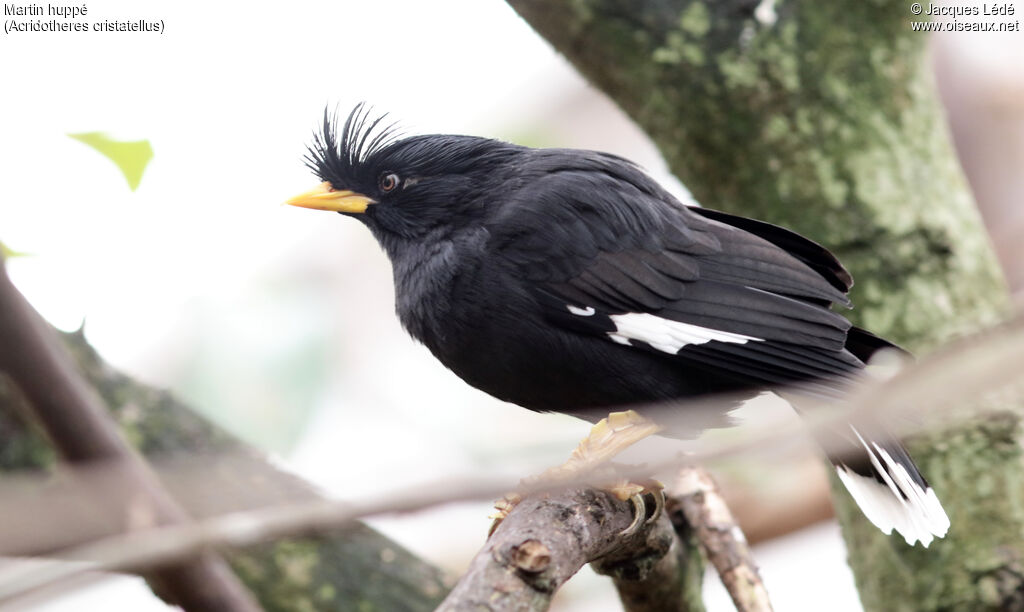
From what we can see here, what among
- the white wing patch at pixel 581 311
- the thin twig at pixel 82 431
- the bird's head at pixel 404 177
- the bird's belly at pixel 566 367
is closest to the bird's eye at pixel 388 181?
the bird's head at pixel 404 177

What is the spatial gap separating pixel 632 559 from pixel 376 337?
292 inches

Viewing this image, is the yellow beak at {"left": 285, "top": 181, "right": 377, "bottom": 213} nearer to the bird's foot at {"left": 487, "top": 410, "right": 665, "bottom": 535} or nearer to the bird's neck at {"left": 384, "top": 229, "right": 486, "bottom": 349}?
the bird's neck at {"left": 384, "top": 229, "right": 486, "bottom": 349}

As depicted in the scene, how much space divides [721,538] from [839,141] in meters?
1.48

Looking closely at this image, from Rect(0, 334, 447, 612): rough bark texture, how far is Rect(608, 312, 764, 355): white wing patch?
1.12 m

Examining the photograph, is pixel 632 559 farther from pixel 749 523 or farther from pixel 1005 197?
pixel 1005 197

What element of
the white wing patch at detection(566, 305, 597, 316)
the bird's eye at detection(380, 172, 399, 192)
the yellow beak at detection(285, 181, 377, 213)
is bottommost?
the white wing patch at detection(566, 305, 597, 316)

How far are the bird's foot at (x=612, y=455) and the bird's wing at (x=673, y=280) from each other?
0.99ft

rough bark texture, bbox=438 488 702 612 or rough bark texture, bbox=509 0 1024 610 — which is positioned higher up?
rough bark texture, bbox=509 0 1024 610

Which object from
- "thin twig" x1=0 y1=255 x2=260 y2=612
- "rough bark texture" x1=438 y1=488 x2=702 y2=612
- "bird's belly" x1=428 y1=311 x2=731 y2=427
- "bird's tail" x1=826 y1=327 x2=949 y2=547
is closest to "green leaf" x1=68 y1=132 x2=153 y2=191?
"thin twig" x1=0 y1=255 x2=260 y2=612

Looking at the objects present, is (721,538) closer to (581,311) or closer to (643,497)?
(643,497)

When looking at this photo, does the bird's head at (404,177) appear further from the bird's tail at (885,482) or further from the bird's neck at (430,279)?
the bird's tail at (885,482)

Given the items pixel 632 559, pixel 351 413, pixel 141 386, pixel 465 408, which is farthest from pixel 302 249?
pixel 632 559

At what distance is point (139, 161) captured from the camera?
2.67m

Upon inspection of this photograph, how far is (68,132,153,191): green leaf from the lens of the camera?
265 cm
